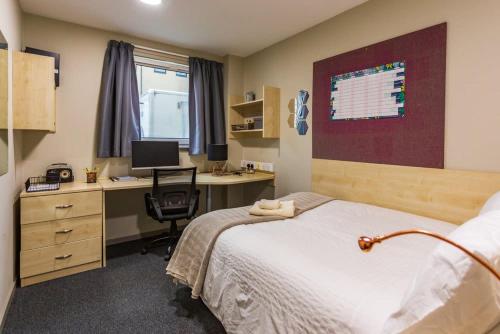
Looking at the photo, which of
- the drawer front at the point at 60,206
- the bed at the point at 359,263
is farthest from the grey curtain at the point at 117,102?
the bed at the point at 359,263

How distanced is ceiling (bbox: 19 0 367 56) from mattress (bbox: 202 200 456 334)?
1981mm

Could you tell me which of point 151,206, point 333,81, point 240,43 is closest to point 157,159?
point 151,206

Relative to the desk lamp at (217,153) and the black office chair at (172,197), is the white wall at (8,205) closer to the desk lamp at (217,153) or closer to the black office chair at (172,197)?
the black office chair at (172,197)

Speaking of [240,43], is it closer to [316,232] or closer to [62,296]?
[316,232]

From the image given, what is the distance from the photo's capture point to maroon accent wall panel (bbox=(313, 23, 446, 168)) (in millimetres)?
2074

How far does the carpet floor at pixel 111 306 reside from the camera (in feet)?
5.97

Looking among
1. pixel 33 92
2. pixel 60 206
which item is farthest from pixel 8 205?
pixel 33 92

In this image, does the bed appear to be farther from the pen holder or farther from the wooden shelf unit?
the pen holder

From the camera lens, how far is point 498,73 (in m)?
1.80

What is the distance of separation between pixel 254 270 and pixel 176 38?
300cm

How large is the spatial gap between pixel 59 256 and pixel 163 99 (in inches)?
86.9

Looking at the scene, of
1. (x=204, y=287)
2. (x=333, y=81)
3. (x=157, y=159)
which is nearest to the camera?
(x=204, y=287)

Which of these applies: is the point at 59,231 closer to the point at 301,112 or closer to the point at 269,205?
the point at 269,205

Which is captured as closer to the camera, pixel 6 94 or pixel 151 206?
pixel 6 94
